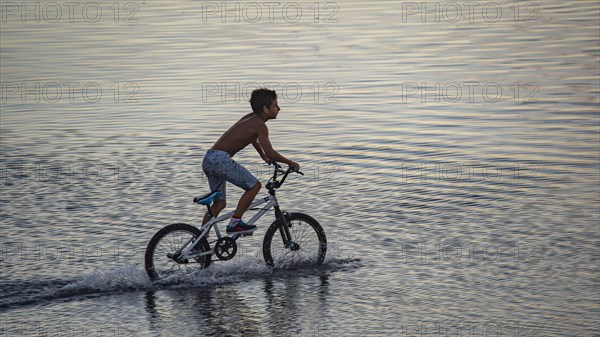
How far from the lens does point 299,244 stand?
11758mm

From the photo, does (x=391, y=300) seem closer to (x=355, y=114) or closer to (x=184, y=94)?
(x=355, y=114)

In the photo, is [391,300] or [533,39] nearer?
[391,300]

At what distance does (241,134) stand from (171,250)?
1386mm

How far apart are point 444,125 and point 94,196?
7321 millimetres

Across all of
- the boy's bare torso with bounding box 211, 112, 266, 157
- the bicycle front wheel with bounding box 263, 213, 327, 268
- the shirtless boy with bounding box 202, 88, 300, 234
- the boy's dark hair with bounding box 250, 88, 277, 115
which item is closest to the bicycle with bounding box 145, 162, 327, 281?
the bicycle front wheel with bounding box 263, 213, 327, 268

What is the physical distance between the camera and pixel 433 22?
3541cm

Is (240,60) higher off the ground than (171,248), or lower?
higher

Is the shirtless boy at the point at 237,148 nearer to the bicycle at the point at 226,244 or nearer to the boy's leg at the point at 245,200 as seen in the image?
the boy's leg at the point at 245,200

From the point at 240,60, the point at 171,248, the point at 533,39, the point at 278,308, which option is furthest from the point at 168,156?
the point at 533,39

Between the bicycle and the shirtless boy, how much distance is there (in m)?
0.10

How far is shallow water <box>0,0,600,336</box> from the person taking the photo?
33.2 ft

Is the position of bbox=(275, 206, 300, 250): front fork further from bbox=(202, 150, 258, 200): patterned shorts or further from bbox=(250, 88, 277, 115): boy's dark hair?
bbox=(250, 88, 277, 115): boy's dark hair

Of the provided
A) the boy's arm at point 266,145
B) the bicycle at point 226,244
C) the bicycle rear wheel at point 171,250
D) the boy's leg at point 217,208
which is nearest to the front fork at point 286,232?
the bicycle at point 226,244

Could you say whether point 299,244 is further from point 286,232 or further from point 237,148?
point 237,148
